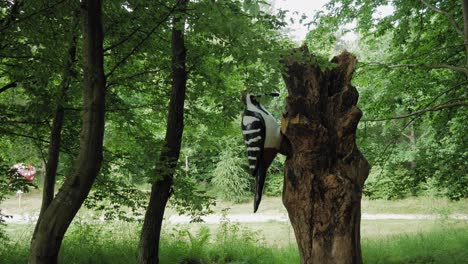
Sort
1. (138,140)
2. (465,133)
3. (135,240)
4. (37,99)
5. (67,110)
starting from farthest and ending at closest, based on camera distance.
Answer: (135,240), (465,133), (138,140), (67,110), (37,99)

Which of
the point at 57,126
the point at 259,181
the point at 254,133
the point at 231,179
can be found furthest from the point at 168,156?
the point at 231,179

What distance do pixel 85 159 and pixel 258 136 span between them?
4.27ft

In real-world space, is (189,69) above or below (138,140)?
above

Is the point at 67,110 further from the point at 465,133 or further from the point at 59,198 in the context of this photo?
the point at 465,133

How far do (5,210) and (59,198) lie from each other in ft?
44.2

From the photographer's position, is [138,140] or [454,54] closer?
[138,140]

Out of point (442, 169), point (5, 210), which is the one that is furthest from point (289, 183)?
point (5, 210)

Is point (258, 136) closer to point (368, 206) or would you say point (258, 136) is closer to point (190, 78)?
point (190, 78)

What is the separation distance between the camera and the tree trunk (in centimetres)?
305

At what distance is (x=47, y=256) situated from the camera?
231 cm

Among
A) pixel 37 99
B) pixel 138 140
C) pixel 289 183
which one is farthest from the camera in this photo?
pixel 138 140

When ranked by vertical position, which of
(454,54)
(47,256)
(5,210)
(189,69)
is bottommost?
(5,210)

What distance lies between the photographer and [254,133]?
10.2ft

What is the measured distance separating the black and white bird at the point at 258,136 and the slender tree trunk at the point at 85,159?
1.16 m
